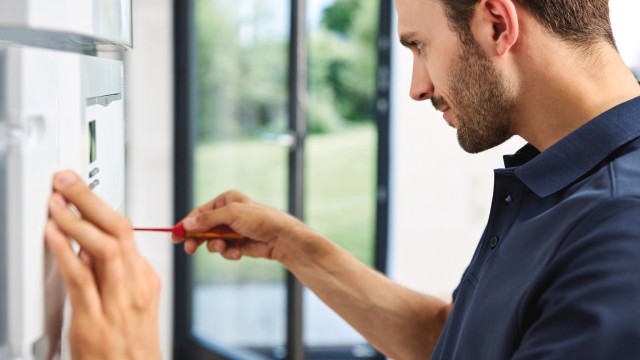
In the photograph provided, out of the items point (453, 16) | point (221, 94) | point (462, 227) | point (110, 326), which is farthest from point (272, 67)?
point (110, 326)

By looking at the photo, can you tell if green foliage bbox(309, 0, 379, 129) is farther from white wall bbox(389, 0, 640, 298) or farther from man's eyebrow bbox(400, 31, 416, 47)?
man's eyebrow bbox(400, 31, 416, 47)

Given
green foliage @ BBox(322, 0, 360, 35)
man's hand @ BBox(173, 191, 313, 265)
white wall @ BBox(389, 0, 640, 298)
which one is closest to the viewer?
man's hand @ BBox(173, 191, 313, 265)

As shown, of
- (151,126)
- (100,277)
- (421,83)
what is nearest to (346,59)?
(151,126)

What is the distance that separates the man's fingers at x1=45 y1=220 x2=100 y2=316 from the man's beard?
1.88ft

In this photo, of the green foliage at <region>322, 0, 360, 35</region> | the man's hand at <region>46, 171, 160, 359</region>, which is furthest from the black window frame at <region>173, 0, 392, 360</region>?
the man's hand at <region>46, 171, 160, 359</region>

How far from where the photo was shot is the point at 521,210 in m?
0.92

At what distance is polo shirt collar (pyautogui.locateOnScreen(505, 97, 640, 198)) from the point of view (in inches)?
33.3

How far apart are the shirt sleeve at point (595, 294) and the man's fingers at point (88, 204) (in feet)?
1.31

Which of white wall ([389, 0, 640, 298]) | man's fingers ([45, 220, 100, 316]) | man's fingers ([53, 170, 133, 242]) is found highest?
man's fingers ([53, 170, 133, 242])

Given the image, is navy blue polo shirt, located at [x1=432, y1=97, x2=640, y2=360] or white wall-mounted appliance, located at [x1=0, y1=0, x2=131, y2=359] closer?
white wall-mounted appliance, located at [x1=0, y1=0, x2=131, y2=359]

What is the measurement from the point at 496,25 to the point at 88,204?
0.57 metres

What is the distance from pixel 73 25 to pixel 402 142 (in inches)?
101

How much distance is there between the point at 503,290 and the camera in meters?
0.84

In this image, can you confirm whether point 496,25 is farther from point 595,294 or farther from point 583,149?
point 595,294
